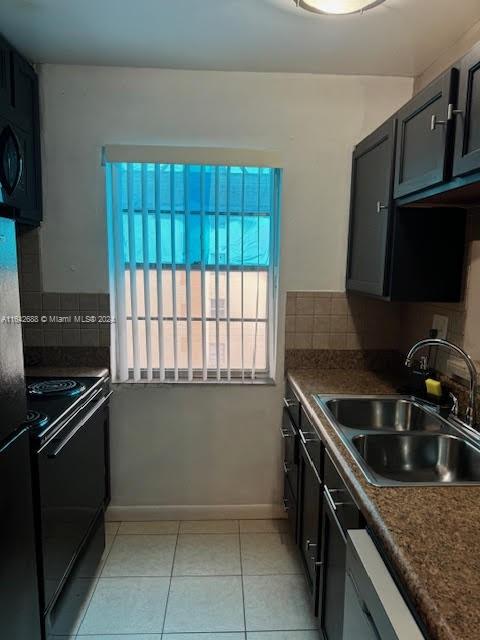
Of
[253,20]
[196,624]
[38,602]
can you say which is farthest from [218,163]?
[196,624]

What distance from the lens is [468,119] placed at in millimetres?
1268

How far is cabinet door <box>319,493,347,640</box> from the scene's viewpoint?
4.23 feet

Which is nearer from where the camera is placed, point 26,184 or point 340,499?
point 340,499

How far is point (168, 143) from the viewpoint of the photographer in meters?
2.22

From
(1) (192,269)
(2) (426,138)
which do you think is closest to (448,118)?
(2) (426,138)

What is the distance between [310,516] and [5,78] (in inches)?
92.4

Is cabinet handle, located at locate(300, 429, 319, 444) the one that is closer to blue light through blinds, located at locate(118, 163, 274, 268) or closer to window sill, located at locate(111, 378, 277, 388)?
window sill, located at locate(111, 378, 277, 388)

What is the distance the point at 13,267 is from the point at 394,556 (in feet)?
4.13

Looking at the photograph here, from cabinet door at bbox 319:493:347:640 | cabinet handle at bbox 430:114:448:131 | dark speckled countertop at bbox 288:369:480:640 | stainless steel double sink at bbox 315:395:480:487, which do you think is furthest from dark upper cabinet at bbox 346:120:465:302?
cabinet door at bbox 319:493:347:640

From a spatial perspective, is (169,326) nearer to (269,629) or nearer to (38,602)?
(38,602)

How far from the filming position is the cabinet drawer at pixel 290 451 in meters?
2.03

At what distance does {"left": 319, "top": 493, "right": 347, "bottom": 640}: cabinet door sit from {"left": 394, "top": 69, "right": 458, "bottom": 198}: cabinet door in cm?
121

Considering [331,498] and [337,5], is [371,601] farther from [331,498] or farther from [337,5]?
[337,5]

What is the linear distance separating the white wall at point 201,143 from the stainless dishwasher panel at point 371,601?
1380 millimetres
